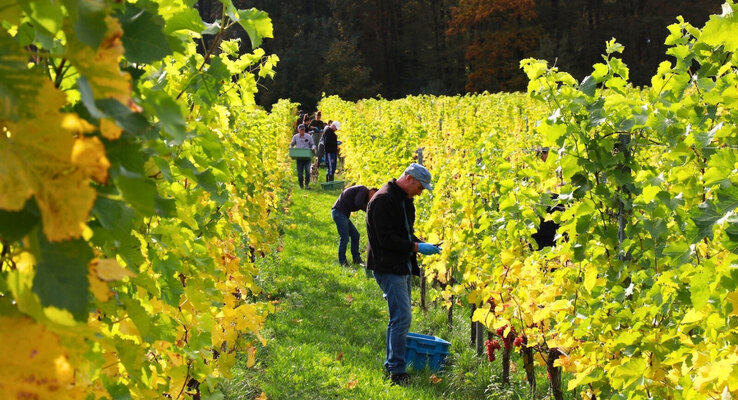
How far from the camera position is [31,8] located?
88 centimetres

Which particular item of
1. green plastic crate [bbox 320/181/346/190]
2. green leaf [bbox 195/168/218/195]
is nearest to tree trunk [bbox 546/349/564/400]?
green leaf [bbox 195/168/218/195]

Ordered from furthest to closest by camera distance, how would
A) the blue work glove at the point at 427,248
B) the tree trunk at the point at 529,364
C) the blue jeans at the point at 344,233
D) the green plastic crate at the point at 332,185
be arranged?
the green plastic crate at the point at 332,185
the blue jeans at the point at 344,233
the blue work glove at the point at 427,248
the tree trunk at the point at 529,364

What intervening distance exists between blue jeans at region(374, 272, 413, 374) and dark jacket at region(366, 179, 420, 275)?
9 centimetres

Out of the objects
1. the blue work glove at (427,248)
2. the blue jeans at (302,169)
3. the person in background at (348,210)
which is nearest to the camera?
the blue work glove at (427,248)

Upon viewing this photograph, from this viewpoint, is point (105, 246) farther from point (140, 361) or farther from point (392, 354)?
point (392, 354)

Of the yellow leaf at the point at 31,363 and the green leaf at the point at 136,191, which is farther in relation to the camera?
the green leaf at the point at 136,191

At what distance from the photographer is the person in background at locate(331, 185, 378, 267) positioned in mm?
8555

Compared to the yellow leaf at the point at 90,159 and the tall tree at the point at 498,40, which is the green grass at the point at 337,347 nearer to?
the yellow leaf at the point at 90,159

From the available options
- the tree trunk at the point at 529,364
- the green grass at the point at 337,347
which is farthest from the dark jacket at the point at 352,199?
the tree trunk at the point at 529,364

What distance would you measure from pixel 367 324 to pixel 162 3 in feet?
19.4

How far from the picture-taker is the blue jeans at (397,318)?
5.61 m

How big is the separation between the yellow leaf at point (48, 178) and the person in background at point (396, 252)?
16.0 ft

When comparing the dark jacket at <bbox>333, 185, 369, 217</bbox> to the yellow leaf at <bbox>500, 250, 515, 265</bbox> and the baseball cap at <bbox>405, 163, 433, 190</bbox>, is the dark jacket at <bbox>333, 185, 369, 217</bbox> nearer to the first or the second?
the baseball cap at <bbox>405, 163, 433, 190</bbox>

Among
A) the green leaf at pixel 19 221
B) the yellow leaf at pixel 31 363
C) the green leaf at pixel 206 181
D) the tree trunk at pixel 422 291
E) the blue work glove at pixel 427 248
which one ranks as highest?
the green leaf at pixel 206 181
